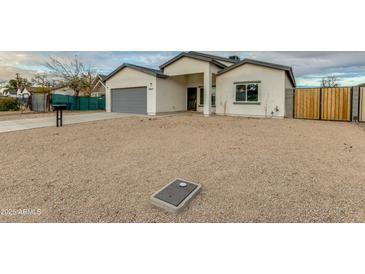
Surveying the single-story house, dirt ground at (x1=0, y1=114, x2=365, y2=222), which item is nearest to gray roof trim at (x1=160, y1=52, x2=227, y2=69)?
the single-story house

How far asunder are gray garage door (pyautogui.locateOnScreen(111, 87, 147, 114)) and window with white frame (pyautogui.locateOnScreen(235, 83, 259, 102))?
6614 millimetres

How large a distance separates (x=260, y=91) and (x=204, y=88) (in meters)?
3.53

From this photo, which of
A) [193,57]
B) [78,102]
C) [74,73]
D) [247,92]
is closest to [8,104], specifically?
[78,102]

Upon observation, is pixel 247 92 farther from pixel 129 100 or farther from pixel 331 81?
pixel 331 81

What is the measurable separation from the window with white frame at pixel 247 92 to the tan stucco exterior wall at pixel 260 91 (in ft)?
0.84

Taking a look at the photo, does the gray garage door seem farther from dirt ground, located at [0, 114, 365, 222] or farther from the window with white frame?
dirt ground, located at [0, 114, 365, 222]

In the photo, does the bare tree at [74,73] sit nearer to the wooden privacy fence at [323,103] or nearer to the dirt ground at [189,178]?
the dirt ground at [189,178]

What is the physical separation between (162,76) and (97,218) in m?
13.8

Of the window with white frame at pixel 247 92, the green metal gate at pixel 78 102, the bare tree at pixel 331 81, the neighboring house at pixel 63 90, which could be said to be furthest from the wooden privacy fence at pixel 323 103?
the neighboring house at pixel 63 90

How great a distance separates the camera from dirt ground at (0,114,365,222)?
2.61 m

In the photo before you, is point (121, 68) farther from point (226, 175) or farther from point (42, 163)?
point (226, 175)

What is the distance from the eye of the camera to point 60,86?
96.3 ft

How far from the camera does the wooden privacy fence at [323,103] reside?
11703 mm

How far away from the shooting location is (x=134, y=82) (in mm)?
16094
